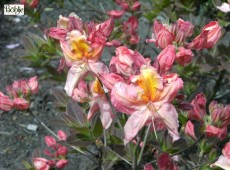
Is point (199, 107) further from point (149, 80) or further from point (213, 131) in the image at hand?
point (149, 80)

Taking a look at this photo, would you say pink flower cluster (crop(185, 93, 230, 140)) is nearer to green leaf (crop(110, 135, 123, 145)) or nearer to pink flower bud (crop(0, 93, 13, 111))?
green leaf (crop(110, 135, 123, 145))

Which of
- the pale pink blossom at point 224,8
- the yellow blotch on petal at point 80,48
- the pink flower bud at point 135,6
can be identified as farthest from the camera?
the pink flower bud at point 135,6

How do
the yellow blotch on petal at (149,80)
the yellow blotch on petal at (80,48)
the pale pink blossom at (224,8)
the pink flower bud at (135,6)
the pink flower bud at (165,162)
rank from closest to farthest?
1. the yellow blotch on petal at (149,80)
2. the yellow blotch on petal at (80,48)
3. the pink flower bud at (165,162)
4. the pale pink blossom at (224,8)
5. the pink flower bud at (135,6)

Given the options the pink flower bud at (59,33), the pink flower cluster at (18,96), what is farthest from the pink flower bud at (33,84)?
the pink flower bud at (59,33)

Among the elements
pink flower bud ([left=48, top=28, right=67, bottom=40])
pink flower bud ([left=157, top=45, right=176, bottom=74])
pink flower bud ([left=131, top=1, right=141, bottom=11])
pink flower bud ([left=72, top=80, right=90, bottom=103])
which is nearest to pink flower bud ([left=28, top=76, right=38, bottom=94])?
pink flower bud ([left=72, top=80, right=90, bottom=103])

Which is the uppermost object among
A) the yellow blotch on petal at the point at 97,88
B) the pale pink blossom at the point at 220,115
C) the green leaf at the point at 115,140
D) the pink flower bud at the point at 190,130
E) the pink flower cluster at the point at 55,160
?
the yellow blotch on petal at the point at 97,88

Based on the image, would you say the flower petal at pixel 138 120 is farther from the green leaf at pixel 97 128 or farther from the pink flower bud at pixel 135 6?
the pink flower bud at pixel 135 6
